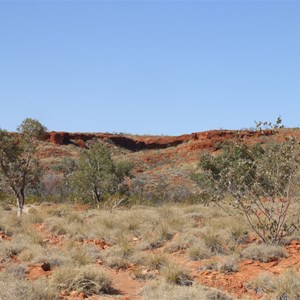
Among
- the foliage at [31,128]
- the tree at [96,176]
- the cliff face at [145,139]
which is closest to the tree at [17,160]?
the foliage at [31,128]

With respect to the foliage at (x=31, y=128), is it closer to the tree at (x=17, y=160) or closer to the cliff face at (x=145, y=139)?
the tree at (x=17, y=160)

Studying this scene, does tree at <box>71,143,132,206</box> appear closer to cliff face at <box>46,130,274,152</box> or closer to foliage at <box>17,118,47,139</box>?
foliage at <box>17,118,47,139</box>

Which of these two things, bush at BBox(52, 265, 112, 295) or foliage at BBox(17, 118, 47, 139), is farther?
foliage at BBox(17, 118, 47, 139)

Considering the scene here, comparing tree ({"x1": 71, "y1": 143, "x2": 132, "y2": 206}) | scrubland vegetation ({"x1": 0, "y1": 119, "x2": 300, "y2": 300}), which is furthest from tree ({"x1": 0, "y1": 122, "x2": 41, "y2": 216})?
tree ({"x1": 71, "y1": 143, "x2": 132, "y2": 206})

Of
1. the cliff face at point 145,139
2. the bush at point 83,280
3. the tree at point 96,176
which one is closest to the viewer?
the bush at point 83,280

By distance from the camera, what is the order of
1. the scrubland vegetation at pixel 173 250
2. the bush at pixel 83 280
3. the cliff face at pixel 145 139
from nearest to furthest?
the scrubland vegetation at pixel 173 250
the bush at pixel 83 280
the cliff face at pixel 145 139

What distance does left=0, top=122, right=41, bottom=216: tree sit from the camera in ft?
62.2

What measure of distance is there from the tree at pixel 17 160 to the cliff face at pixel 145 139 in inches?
1484

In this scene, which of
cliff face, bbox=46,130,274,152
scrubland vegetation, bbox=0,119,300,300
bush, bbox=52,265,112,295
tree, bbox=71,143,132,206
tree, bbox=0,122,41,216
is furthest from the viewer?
cliff face, bbox=46,130,274,152

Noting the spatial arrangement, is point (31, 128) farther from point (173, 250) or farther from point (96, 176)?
point (173, 250)

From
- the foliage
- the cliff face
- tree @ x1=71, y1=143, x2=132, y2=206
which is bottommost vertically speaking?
tree @ x1=71, y1=143, x2=132, y2=206

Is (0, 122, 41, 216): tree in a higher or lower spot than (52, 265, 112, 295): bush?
higher

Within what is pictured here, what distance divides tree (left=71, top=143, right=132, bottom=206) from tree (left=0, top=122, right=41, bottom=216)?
380 centimetres

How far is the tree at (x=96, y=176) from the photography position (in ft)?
78.7
